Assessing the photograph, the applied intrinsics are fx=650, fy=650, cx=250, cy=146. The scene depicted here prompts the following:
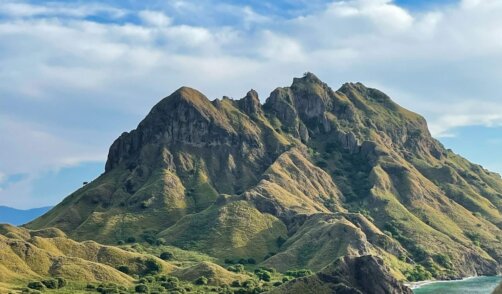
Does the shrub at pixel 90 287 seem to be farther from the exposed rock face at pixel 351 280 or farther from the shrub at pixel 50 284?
the exposed rock face at pixel 351 280

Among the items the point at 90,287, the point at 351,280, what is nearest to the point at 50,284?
the point at 90,287

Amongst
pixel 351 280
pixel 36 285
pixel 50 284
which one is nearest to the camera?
pixel 351 280

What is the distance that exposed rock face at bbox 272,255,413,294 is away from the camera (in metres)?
160

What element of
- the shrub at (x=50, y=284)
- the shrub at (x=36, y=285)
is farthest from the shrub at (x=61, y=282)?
the shrub at (x=36, y=285)

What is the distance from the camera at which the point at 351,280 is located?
16688 centimetres

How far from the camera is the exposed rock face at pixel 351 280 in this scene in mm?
160375

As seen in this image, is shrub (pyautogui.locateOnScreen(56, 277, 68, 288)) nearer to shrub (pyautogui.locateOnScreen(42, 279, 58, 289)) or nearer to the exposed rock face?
shrub (pyautogui.locateOnScreen(42, 279, 58, 289))

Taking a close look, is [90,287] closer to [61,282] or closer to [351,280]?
[61,282]

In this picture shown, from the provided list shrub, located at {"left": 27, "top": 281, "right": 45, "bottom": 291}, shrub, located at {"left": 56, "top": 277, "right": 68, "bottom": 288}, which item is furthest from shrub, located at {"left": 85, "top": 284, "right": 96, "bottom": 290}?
shrub, located at {"left": 27, "top": 281, "right": 45, "bottom": 291}

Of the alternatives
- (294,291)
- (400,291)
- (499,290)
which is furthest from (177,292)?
(499,290)

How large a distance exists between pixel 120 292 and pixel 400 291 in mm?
80719

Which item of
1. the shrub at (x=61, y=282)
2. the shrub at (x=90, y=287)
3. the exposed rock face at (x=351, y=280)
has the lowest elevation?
the exposed rock face at (x=351, y=280)

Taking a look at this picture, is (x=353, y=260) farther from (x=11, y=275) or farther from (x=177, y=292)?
(x=11, y=275)

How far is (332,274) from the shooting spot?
6496 inches
